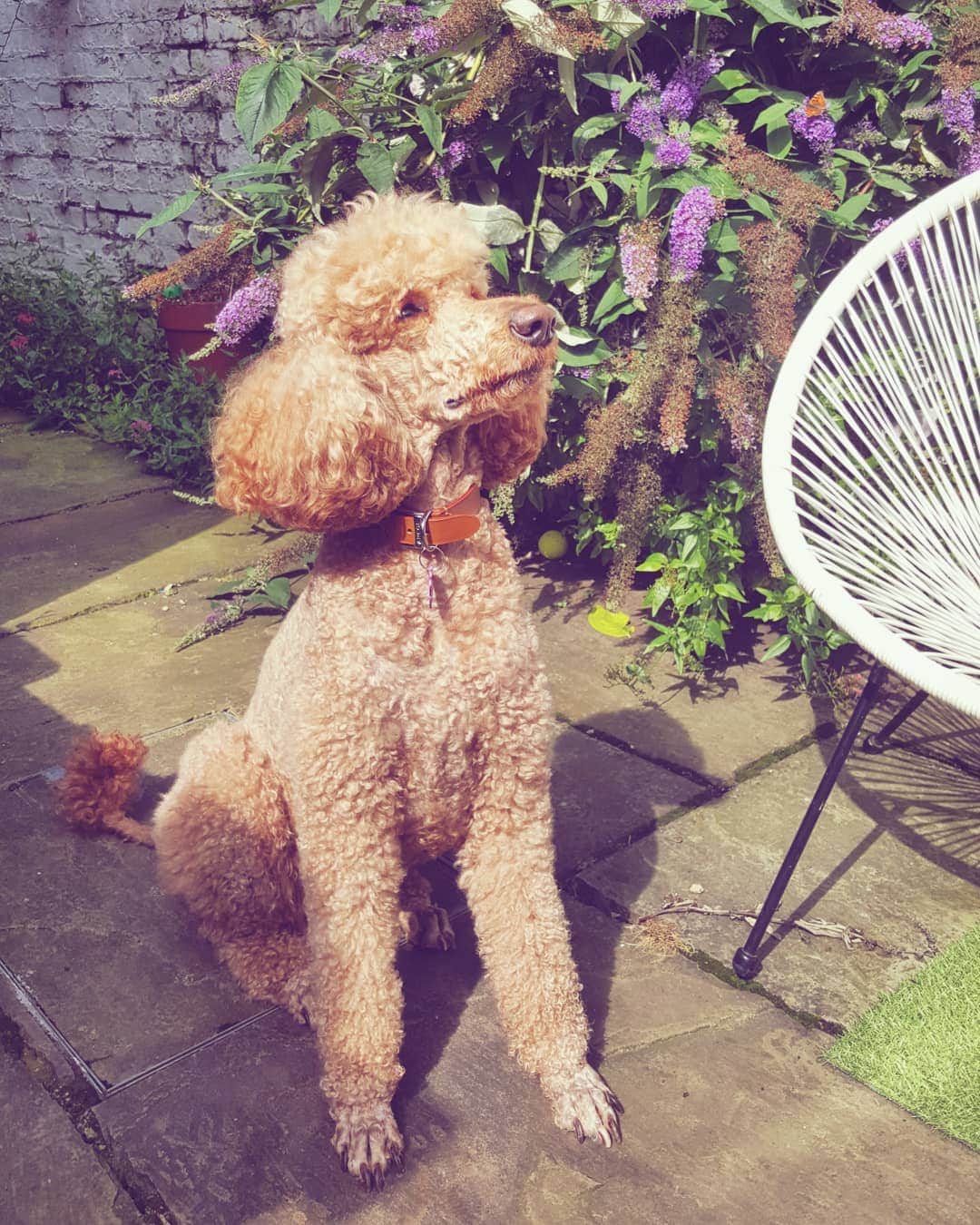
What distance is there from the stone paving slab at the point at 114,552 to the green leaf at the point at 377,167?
4.42 ft

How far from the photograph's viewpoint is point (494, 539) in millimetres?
1607

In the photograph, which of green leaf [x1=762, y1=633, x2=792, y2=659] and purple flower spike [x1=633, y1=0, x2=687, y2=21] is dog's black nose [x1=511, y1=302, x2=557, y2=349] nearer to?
purple flower spike [x1=633, y1=0, x2=687, y2=21]

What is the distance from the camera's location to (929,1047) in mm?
1630

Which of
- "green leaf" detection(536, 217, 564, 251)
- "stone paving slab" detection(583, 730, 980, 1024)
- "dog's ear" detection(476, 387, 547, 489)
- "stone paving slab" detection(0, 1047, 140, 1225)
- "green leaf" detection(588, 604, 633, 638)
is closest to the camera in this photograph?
"stone paving slab" detection(0, 1047, 140, 1225)

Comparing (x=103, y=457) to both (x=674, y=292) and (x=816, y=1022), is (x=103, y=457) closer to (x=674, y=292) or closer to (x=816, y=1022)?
(x=674, y=292)

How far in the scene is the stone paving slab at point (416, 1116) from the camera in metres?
1.40

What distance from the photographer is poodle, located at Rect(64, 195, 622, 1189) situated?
1.45 m

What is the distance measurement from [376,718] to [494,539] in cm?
33

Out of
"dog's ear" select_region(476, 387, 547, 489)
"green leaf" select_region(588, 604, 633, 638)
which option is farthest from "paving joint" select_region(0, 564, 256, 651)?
"dog's ear" select_region(476, 387, 547, 489)

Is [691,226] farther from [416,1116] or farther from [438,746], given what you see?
[416,1116]

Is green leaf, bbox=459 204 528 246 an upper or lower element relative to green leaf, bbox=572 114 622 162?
lower

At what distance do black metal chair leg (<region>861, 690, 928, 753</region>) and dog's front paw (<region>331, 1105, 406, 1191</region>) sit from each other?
154 cm

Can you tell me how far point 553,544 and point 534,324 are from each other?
6.39ft

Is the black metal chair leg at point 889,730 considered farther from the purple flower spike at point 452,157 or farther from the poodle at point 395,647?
the purple flower spike at point 452,157
